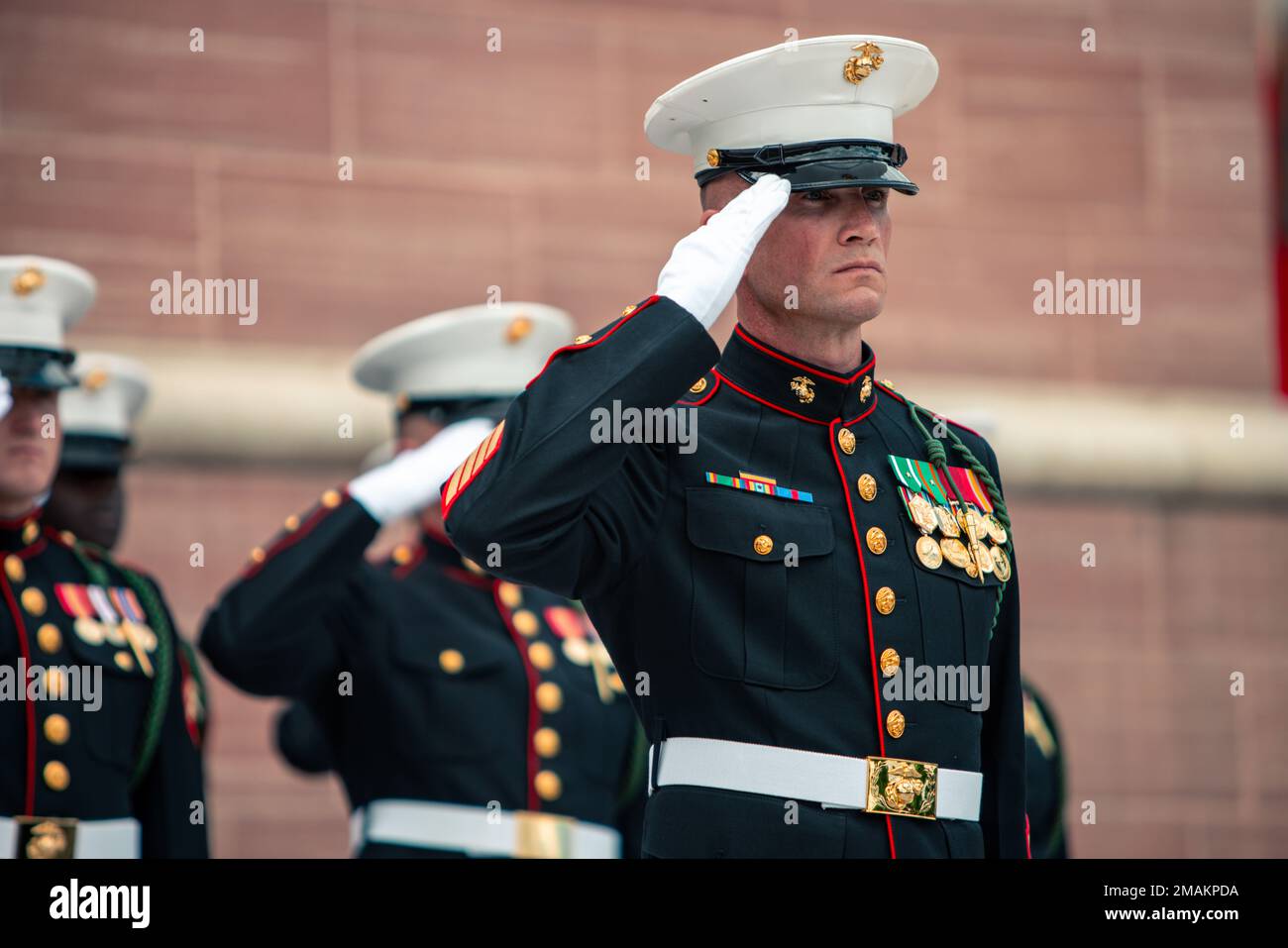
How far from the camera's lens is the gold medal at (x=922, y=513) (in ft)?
9.62

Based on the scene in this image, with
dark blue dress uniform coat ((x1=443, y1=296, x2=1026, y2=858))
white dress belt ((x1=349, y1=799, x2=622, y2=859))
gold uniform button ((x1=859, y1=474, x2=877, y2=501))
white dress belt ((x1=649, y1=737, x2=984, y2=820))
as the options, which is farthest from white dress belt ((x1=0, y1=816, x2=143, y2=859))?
gold uniform button ((x1=859, y1=474, x2=877, y2=501))

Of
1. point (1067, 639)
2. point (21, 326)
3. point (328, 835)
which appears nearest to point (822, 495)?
point (21, 326)

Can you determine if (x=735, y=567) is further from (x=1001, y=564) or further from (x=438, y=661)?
(x=438, y=661)

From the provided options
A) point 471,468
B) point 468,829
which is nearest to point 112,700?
point 468,829

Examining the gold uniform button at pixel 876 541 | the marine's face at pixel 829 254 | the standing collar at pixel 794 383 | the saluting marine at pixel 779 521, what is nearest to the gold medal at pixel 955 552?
the saluting marine at pixel 779 521

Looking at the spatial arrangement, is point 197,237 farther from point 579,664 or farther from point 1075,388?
point 1075,388

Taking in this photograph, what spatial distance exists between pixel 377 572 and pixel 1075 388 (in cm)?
351

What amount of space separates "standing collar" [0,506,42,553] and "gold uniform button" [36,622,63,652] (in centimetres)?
20

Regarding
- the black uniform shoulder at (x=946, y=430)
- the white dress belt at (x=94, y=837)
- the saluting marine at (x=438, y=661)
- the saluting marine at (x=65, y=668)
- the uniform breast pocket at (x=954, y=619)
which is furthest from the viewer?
the saluting marine at (x=438, y=661)

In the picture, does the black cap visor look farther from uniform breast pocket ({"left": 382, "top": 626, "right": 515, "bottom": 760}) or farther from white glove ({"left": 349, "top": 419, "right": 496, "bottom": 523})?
uniform breast pocket ({"left": 382, "top": 626, "right": 515, "bottom": 760})

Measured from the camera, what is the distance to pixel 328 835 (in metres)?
6.64

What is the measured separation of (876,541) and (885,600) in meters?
0.09

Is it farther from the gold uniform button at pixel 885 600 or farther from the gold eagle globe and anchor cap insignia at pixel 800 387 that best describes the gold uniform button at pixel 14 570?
the gold uniform button at pixel 885 600

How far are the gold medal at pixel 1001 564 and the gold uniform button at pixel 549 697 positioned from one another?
6.30 ft
